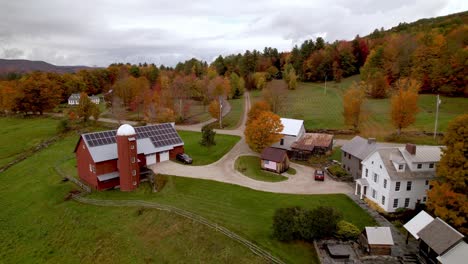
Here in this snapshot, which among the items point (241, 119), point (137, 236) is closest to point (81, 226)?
point (137, 236)

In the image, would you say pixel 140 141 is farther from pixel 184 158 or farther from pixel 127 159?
pixel 127 159

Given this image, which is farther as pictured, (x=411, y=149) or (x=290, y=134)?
(x=290, y=134)

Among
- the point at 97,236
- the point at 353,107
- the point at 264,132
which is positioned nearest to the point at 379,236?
the point at 264,132

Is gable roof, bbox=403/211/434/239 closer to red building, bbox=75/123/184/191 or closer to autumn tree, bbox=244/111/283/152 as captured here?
autumn tree, bbox=244/111/283/152

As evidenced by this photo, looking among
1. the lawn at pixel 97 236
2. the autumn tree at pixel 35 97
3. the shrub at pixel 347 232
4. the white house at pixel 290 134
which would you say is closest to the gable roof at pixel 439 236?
the shrub at pixel 347 232

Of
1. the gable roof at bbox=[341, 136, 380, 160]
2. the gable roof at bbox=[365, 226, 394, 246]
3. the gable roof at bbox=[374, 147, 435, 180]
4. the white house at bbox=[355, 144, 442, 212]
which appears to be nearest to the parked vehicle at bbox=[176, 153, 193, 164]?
the gable roof at bbox=[341, 136, 380, 160]

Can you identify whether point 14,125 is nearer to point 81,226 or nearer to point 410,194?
point 81,226
